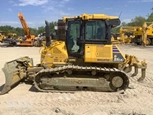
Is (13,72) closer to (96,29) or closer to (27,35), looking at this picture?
(96,29)

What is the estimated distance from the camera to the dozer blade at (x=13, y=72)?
319 inches

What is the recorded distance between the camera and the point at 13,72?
8.52 m

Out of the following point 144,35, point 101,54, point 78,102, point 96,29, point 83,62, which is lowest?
point 78,102

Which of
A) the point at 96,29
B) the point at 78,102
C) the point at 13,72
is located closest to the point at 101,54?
the point at 96,29

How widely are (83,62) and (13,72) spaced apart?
2.35 metres

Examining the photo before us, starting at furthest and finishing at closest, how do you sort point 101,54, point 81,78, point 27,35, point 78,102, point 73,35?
1. point 27,35
2. point 73,35
3. point 101,54
4. point 81,78
5. point 78,102

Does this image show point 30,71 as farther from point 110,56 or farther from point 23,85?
point 110,56

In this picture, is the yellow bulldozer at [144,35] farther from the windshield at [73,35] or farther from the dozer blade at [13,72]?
the dozer blade at [13,72]

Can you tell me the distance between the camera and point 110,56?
27.5 ft

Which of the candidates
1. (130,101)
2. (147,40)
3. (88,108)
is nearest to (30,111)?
(88,108)

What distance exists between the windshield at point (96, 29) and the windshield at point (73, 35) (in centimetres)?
36

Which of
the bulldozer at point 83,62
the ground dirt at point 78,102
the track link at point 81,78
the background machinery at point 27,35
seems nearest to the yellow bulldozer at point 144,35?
the background machinery at point 27,35

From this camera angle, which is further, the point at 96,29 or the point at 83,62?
the point at 83,62

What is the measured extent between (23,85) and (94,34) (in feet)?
10.3
